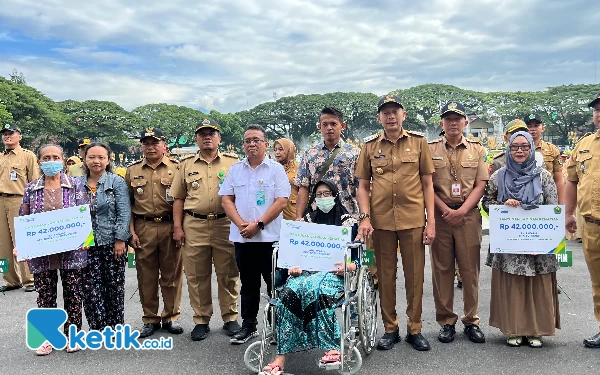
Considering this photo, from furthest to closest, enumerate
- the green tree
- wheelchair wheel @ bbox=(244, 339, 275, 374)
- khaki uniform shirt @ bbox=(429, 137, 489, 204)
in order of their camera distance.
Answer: the green tree, khaki uniform shirt @ bbox=(429, 137, 489, 204), wheelchair wheel @ bbox=(244, 339, 275, 374)

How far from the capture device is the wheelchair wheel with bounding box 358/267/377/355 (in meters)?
3.43

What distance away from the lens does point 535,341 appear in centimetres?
378

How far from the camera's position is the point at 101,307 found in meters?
4.04

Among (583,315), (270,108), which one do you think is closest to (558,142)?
(270,108)

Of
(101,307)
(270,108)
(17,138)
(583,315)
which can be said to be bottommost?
(583,315)

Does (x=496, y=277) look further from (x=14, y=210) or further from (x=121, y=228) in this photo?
(x=14, y=210)

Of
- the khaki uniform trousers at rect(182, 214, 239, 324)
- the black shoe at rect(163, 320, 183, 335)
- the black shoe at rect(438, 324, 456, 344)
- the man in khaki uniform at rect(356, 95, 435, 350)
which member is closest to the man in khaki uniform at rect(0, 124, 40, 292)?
the black shoe at rect(163, 320, 183, 335)

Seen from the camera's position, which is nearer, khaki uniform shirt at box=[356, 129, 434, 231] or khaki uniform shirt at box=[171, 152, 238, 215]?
khaki uniform shirt at box=[356, 129, 434, 231]

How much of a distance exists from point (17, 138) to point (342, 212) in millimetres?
4859

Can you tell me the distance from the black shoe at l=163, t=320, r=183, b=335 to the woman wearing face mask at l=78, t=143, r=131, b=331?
0.49 m

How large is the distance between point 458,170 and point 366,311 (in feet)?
4.76

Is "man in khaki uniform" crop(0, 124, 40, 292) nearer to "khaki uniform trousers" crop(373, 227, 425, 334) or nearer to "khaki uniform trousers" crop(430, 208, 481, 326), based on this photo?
"khaki uniform trousers" crop(373, 227, 425, 334)

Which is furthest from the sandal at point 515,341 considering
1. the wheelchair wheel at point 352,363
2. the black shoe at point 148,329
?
the black shoe at point 148,329

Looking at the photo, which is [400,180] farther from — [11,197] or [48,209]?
[11,197]
